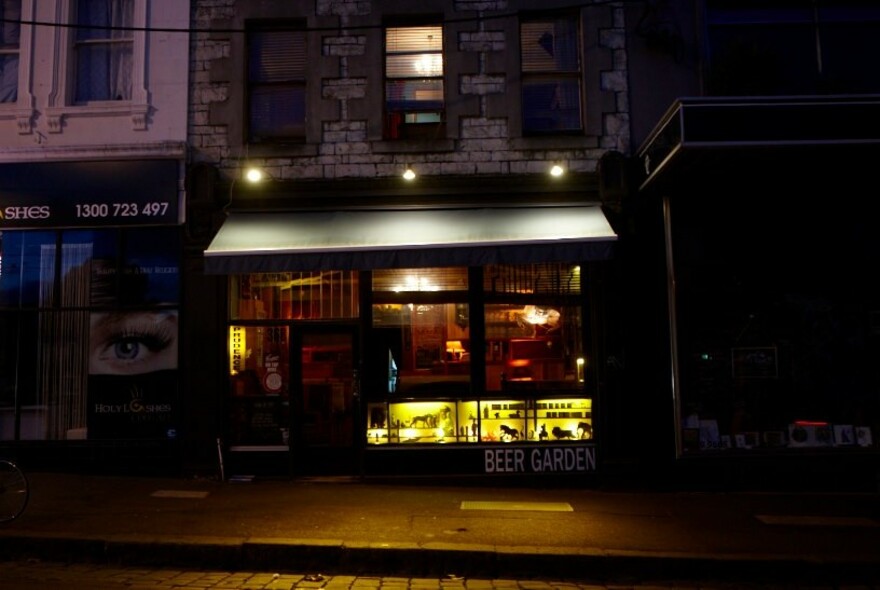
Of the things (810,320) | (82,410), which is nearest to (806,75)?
(810,320)

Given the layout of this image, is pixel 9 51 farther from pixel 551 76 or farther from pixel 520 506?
pixel 520 506

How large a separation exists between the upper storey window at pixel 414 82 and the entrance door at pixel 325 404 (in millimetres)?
2991

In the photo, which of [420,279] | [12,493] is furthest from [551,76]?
[12,493]

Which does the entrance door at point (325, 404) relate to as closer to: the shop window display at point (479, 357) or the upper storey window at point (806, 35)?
the shop window display at point (479, 357)

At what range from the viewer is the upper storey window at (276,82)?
1069 centimetres

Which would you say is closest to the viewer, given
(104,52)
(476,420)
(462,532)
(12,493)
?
(462,532)

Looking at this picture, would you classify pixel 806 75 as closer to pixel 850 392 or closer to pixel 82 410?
pixel 850 392

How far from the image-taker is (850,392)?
10.1 meters

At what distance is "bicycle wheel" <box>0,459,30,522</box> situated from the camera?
7.67 m

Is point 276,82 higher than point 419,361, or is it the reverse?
point 276,82

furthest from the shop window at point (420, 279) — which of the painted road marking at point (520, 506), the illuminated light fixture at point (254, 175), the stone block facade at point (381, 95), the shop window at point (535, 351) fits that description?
the painted road marking at point (520, 506)

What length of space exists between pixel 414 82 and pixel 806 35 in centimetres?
545

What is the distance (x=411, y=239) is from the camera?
9414mm

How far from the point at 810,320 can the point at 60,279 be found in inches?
404
